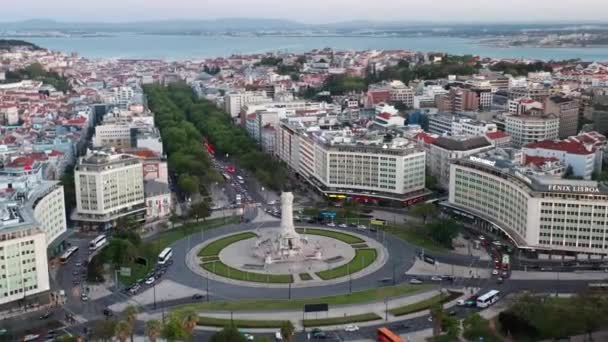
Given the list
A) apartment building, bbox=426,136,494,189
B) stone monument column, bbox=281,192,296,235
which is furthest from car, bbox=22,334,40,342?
apartment building, bbox=426,136,494,189

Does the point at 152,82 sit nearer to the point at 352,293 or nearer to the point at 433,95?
the point at 433,95

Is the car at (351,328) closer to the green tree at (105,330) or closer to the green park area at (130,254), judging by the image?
the green tree at (105,330)

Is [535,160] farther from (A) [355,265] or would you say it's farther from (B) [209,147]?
(B) [209,147]

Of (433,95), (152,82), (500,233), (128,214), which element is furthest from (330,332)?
(152,82)

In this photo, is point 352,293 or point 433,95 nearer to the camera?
point 352,293

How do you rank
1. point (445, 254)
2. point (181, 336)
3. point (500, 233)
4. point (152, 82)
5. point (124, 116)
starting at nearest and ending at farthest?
1. point (181, 336)
2. point (445, 254)
3. point (500, 233)
4. point (124, 116)
5. point (152, 82)

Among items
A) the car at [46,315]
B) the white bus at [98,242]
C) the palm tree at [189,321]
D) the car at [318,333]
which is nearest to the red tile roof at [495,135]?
the white bus at [98,242]
